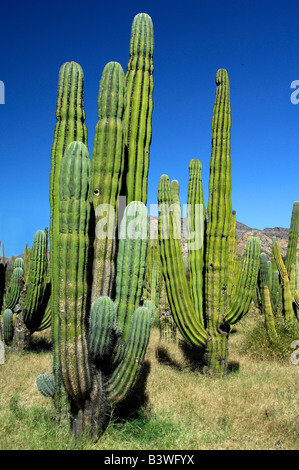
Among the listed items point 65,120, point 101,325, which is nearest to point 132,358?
point 101,325

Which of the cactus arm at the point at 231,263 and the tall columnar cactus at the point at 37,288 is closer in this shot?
the cactus arm at the point at 231,263

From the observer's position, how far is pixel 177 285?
6.31m

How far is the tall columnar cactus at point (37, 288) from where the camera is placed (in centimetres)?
735

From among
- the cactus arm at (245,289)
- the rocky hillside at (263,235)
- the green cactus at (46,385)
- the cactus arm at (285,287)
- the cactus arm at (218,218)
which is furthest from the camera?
the rocky hillside at (263,235)

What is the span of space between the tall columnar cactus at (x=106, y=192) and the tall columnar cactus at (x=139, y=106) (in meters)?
0.46

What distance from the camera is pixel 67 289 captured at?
3549mm

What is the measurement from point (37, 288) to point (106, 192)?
4441 mm

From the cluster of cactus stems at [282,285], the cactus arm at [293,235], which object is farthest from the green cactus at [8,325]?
the cactus arm at [293,235]

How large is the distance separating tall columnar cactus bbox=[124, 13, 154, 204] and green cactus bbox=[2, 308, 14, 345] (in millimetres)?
4998

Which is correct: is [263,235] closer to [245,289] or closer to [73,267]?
[245,289]

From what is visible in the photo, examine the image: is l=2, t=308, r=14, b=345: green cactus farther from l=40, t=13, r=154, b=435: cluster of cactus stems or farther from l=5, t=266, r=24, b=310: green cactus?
l=40, t=13, r=154, b=435: cluster of cactus stems

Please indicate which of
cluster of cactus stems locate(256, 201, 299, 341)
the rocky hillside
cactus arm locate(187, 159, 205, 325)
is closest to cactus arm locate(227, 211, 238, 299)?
cactus arm locate(187, 159, 205, 325)

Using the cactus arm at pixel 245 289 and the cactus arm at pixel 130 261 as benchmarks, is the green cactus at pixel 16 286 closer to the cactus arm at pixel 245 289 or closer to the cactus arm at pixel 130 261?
the cactus arm at pixel 245 289
